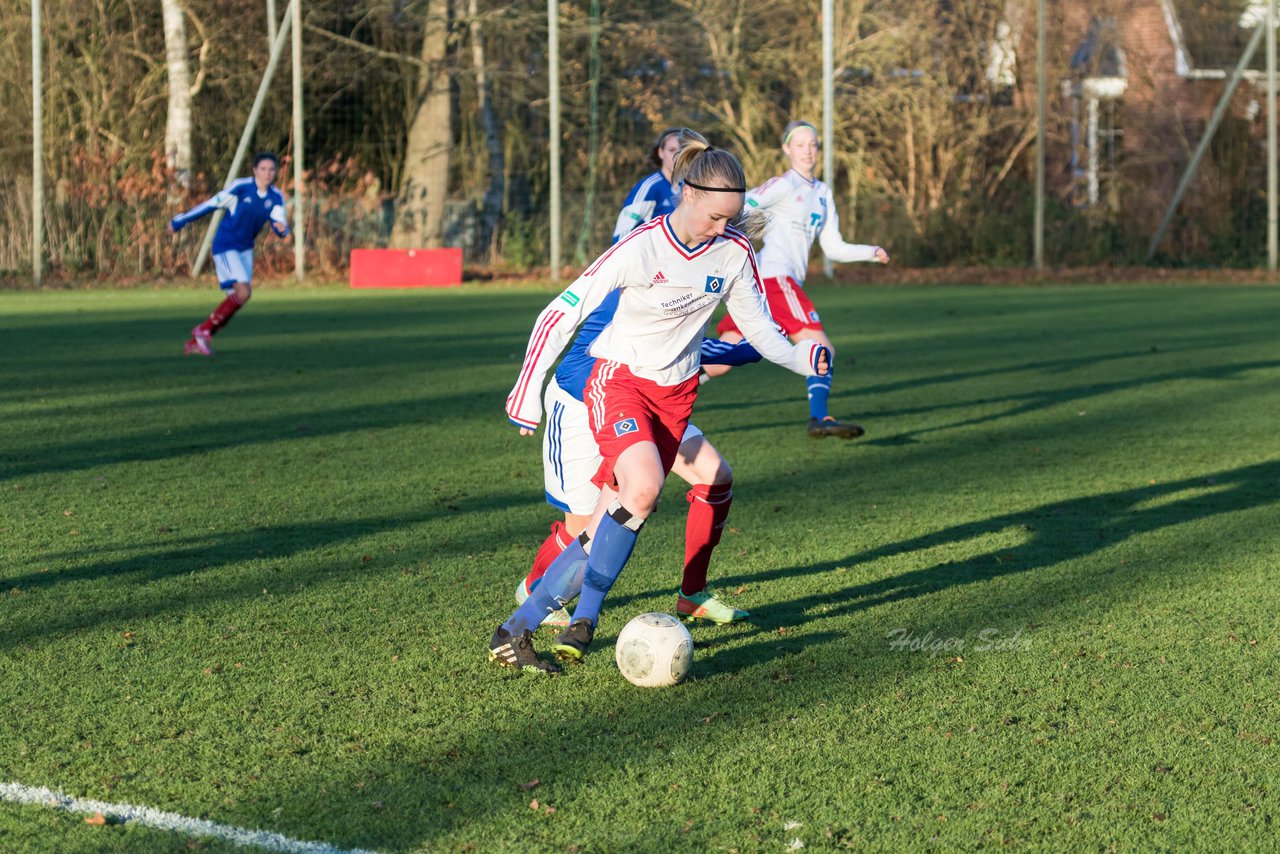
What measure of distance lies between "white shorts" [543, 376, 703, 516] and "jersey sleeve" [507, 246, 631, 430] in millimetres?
441

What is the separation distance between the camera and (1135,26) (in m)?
31.5

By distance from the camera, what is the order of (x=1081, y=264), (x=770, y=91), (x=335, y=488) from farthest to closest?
(x=770, y=91)
(x=1081, y=264)
(x=335, y=488)

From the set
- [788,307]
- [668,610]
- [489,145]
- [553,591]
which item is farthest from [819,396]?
[489,145]

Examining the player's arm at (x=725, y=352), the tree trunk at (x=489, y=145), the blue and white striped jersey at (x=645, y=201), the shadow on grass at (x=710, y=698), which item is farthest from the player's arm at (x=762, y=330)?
the tree trunk at (x=489, y=145)

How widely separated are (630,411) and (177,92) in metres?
24.2

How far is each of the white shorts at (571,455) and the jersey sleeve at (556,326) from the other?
1.45 feet

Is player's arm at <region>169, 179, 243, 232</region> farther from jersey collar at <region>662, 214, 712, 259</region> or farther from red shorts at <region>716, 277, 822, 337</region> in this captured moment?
jersey collar at <region>662, 214, 712, 259</region>

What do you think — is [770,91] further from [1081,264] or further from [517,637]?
[517,637]

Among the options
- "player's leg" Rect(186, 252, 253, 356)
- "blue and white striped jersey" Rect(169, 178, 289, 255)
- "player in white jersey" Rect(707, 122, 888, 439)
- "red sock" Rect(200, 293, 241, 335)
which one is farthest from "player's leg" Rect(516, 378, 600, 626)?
"blue and white striped jersey" Rect(169, 178, 289, 255)

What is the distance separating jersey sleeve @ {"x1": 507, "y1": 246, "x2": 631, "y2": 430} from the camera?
15.6ft

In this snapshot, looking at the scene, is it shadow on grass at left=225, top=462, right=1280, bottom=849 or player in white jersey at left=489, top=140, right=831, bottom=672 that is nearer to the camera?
shadow on grass at left=225, top=462, right=1280, bottom=849

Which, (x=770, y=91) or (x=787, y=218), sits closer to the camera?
(x=787, y=218)

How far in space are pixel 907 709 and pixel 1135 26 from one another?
97.8 ft

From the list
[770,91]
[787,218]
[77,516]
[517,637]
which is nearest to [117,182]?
[770,91]
